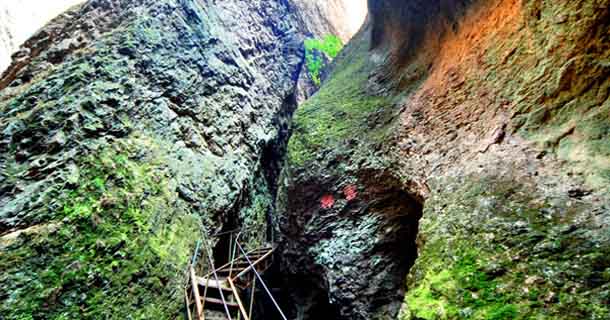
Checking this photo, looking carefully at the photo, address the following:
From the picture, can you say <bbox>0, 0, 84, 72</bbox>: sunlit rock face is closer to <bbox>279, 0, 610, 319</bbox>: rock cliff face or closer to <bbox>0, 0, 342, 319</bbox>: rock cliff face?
<bbox>0, 0, 342, 319</bbox>: rock cliff face

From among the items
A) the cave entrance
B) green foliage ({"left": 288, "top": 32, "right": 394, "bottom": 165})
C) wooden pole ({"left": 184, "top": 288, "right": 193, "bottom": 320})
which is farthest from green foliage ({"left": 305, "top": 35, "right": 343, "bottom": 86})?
wooden pole ({"left": 184, "top": 288, "right": 193, "bottom": 320})

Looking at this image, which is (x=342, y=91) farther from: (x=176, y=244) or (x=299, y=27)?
(x=299, y=27)

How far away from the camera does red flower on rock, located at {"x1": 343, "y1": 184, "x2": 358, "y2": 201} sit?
540 centimetres

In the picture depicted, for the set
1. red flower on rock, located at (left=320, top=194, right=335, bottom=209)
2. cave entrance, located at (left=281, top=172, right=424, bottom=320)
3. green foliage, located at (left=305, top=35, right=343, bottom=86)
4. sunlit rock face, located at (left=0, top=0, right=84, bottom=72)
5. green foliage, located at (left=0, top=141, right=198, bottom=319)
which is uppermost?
sunlit rock face, located at (left=0, top=0, right=84, bottom=72)

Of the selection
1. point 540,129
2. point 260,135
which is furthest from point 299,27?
point 540,129

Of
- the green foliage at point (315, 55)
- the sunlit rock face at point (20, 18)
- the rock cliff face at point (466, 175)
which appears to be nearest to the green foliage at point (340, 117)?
the rock cliff face at point (466, 175)

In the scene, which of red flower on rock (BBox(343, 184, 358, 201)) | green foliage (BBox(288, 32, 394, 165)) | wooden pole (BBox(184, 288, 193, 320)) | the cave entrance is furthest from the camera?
green foliage (BBox(288, 32, 394, 165))

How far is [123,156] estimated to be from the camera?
16.2 feet

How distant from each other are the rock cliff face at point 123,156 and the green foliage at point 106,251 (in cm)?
1

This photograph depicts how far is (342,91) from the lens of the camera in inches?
308

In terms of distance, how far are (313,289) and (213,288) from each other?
2.25m

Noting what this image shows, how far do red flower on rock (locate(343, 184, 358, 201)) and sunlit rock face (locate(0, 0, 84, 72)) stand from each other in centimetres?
1809

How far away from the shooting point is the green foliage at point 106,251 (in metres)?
3.37

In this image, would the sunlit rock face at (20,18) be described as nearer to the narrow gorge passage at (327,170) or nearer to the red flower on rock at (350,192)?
the narrow gorge passage at (327,170)
